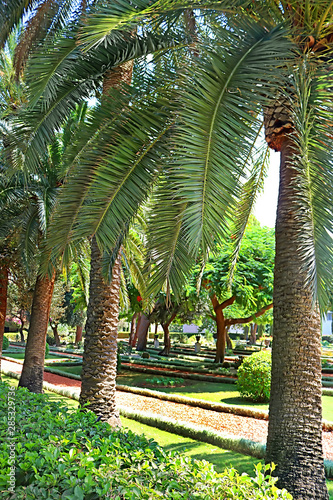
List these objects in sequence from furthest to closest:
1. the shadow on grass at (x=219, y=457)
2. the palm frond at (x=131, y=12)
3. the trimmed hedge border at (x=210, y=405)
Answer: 1. the trimmed hedge border at (x=210, y=405)
2. the shadow on grass at (x=219, y=457)
3. the palm frond at (x=131, y=12)

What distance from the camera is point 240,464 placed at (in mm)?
6777

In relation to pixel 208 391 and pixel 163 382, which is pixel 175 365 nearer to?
pixel 163 382

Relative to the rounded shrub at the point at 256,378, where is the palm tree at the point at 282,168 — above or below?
above

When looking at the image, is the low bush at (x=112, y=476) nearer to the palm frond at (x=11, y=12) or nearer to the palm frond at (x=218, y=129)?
the palm frond at (x=218, y=129)

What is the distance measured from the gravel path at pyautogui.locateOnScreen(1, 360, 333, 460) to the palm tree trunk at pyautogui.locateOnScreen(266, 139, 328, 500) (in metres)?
3.16

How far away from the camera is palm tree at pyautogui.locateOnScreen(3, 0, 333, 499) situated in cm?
409

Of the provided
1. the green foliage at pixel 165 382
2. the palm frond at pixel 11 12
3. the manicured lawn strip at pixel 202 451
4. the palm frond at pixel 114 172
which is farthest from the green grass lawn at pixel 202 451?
the green foliage at pixel 165 382

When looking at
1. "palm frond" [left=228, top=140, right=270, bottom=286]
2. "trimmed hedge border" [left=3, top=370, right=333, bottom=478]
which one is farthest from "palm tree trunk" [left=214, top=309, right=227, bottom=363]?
"palm frond" [left=228, top=140, right=270, bottom=286]

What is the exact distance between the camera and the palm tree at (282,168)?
409 cm

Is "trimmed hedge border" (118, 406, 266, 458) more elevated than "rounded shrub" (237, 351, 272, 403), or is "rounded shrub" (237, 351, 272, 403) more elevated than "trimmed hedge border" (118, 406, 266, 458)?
"rounded shrub" (237, 351, 272, 403)

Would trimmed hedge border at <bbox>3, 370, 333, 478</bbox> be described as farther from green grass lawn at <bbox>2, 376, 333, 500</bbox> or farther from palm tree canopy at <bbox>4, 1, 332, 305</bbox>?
palm tree canopy at <bbox>4, 1, 332, 305</bbox>

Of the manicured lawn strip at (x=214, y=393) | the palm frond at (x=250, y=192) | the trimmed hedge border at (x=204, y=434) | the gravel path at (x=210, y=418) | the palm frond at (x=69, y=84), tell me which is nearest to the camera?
the palm frond at (x=69, y=84)

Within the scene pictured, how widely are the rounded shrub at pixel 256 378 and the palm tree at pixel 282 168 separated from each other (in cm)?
777

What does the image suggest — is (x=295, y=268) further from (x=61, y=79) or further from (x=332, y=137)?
(x=61, y=79)
